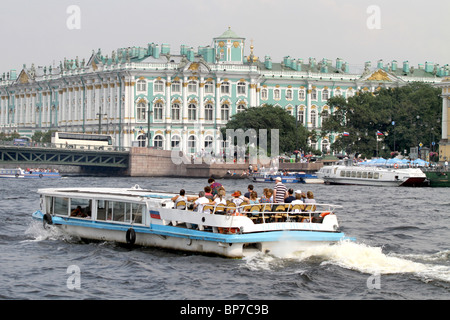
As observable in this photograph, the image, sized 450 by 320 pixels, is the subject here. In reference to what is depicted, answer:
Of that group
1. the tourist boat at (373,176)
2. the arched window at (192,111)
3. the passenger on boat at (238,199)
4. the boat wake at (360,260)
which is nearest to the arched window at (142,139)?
the arched window at (192,111)

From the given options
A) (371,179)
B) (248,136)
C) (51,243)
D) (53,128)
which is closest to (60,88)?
(53,128)

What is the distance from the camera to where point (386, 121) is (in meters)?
82.4

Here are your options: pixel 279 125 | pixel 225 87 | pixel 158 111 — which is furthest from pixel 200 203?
pixel 225 87

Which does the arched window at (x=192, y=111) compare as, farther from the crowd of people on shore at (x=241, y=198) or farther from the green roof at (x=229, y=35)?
the crowd of people on shore at (x=241, y=198)

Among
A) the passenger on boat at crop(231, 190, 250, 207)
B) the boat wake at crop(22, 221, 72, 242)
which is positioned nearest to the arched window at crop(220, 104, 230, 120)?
the boat wake at crop(22, 221, 72, 242)

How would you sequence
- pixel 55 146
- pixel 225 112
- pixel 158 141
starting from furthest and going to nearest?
pixel 225 112 < pixel 158 141 < pixel 55 146

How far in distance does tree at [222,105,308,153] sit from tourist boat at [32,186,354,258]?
57305mm

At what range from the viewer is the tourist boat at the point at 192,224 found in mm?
21938

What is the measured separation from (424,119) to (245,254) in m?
62.3

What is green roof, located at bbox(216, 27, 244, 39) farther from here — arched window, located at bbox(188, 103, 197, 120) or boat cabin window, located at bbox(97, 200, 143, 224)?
boat cabin window, located at bbox(97, 200, 143, 224)

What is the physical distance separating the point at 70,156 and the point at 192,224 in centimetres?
6153

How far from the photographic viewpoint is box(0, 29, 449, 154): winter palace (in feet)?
317

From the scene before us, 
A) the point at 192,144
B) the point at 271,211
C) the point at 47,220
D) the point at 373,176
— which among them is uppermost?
the point at 192,144

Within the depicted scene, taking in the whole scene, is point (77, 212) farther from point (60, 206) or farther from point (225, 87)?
point (225, 87)
